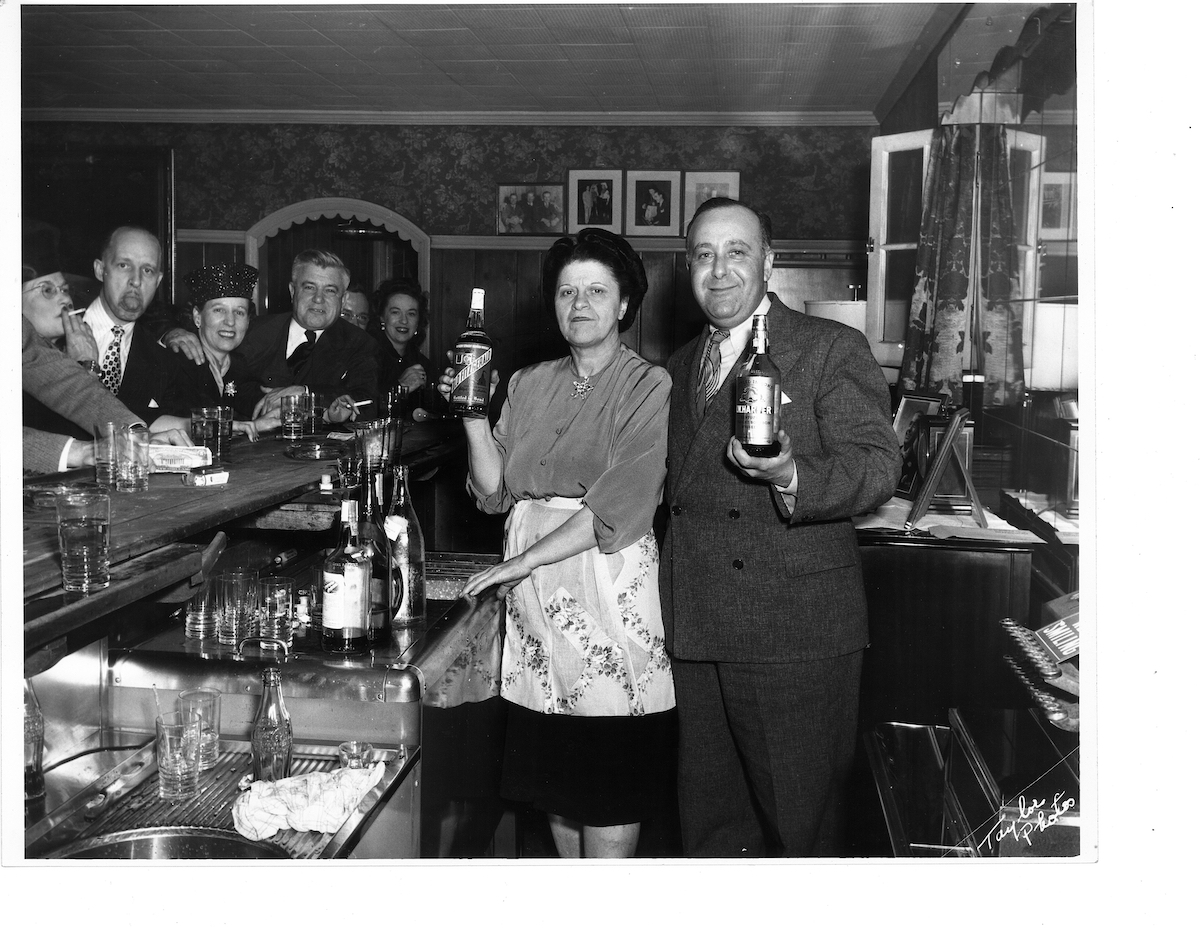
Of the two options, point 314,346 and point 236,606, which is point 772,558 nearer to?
point 236,606

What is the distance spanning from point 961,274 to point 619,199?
318cm

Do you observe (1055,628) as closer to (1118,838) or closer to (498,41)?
(1118,838)

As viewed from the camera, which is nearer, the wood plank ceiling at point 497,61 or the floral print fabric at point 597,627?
the floral print fabric at point 597,627

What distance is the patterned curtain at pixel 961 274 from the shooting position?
3102mm

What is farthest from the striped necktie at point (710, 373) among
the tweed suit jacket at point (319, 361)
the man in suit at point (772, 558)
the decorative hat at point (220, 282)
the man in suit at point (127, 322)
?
the tweed suit jacket at point (319, 361)

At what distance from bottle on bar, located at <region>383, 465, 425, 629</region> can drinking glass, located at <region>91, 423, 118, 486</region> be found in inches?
25.2

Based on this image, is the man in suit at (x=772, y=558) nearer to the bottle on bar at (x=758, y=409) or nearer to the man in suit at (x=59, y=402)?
the bottle on bar at (x=758, y=409)

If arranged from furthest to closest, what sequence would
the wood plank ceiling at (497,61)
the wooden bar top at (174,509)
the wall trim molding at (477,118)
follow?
1. the wall trim molding at (477,118)
2. the wood plank ceiling at (497,61)
3. the wooden bar top at (174,509)

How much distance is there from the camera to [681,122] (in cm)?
608

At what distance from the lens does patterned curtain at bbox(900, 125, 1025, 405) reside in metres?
3.10

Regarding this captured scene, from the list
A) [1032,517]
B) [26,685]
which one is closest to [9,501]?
[26,685]

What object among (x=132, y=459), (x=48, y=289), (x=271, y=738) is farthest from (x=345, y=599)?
(x=48, y=289)

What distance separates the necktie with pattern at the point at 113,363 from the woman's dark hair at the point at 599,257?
1727mm

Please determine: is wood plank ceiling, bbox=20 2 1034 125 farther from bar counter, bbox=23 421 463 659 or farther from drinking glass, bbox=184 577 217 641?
drinking glass, bbox=184 577 217 641
